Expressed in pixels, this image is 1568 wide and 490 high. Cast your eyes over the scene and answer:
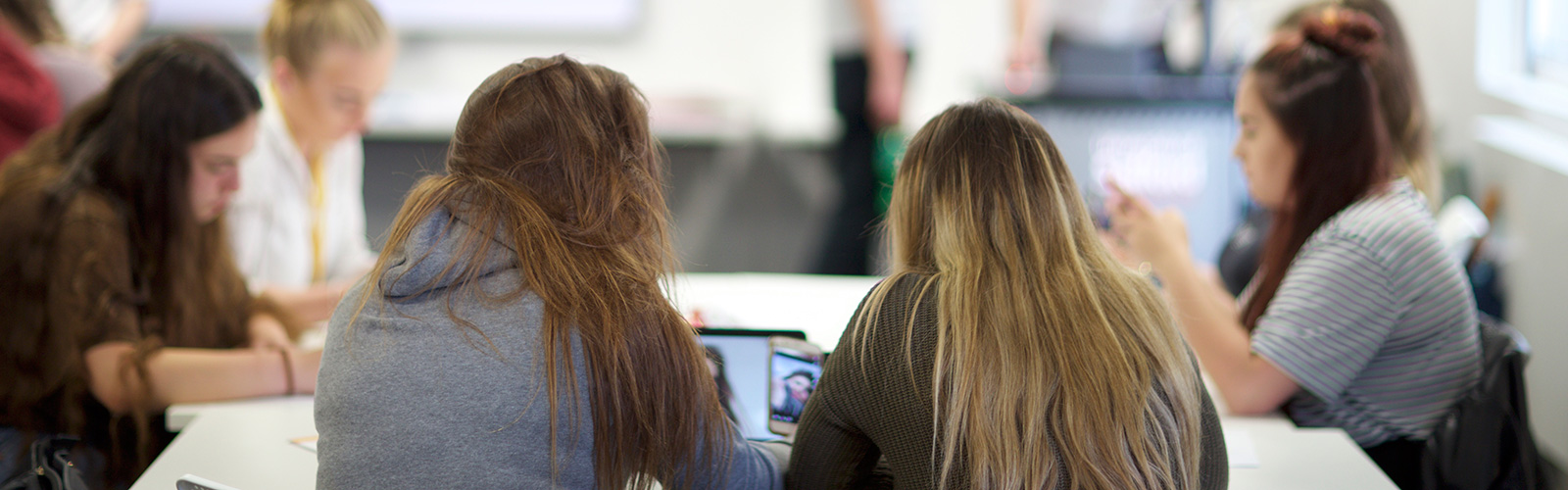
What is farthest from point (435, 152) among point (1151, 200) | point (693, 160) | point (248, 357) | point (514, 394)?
point (514, 394)

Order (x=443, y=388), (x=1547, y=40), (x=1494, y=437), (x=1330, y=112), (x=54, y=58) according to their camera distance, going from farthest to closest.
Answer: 1. (x=1547, y=40)
2. (x=54, y=58)
3. (x=1330, y=112)
4. (x=1494, y=437)
5. (x=443, y=388)

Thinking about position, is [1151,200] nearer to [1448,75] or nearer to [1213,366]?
[1448,75]

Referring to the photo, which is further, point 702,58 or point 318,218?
point 702,58

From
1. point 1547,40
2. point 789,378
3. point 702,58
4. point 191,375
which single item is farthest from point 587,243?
point 702,58

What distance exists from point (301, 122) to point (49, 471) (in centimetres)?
97

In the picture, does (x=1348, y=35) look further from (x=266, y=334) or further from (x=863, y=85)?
(x=863, y=85)

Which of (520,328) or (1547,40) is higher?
(1547,40)

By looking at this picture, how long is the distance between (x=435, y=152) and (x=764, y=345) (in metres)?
3.42

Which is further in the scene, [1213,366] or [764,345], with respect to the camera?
[1213,366]

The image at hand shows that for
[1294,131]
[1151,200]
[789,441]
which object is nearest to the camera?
[789,441]

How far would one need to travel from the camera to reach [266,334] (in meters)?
1.74

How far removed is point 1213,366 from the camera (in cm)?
156

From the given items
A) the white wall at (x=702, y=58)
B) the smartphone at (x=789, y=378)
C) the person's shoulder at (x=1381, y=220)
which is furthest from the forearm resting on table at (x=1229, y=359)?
the white wall at (x=702, y=58)

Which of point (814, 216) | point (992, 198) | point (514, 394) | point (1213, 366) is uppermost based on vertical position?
point (992, 198)
